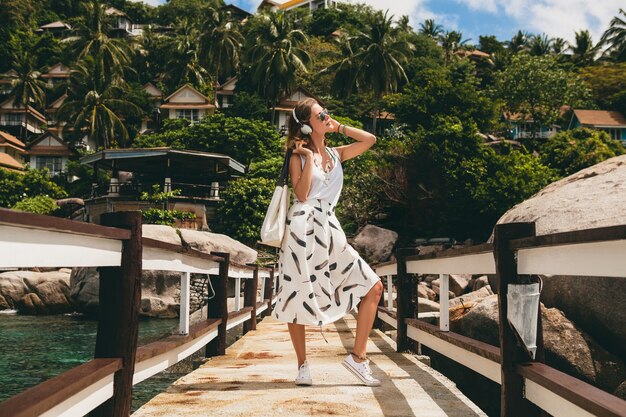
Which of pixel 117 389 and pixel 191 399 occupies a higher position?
pixel 117 389

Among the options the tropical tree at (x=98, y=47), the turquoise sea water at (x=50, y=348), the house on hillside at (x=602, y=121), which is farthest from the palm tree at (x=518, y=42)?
the turquoise sea water at (x=50, y=348)

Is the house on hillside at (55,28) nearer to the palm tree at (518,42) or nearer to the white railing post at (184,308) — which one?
the palm tree at (518,42)

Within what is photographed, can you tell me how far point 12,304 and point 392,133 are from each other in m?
Result: 24.8

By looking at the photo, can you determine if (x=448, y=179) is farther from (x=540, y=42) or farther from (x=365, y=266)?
(x=540, y=42)

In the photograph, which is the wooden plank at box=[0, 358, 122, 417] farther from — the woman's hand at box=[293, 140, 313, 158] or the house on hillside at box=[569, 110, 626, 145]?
the house on hillside at box=[569, 110, 626, 145]

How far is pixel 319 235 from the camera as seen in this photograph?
391cm

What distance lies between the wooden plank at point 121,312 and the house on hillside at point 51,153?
56.3m

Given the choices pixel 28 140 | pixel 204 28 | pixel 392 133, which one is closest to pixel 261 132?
pixel 392 133

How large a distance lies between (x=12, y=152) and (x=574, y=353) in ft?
197

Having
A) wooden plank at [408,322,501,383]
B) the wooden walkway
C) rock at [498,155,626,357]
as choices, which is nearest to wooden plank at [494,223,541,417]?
wooden plank at [408,322,501,383]

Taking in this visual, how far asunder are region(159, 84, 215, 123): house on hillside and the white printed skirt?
5123 centimetres

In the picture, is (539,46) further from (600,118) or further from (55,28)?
(55,28)

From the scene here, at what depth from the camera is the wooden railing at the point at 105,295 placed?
Answer: 1.76 meters

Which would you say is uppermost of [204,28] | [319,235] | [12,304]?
[204,28]
